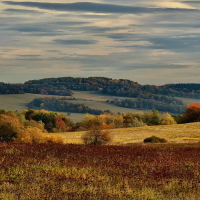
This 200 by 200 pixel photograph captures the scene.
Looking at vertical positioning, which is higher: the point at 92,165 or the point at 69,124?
the point at 92,165

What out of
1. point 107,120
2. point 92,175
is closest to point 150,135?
point 92,175

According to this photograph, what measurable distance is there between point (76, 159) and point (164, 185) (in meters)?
7.08

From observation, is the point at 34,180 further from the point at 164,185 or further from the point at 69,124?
the point at 69,124

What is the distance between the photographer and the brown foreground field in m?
13.4

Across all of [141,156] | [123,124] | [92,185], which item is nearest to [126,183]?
[92,185]

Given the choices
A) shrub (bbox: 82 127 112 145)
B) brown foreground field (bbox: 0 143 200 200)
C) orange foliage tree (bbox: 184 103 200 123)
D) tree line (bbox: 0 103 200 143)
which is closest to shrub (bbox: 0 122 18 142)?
shrub (bbox: 82 127 112 145)

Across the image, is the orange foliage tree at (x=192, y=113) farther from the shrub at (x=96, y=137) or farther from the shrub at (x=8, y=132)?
the shrub at (x=8, y=132)

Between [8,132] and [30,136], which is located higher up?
[8,132]

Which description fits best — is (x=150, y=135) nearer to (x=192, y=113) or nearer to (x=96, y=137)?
(x=96, y=137)

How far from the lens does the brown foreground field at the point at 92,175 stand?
1337cm

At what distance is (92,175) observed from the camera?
16969mm

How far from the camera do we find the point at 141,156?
2380 centimetres

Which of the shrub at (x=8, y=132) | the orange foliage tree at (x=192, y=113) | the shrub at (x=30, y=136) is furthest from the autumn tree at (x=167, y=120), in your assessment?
the shrub at (x=8, y=132)

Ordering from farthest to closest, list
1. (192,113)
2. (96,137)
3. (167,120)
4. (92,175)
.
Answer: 1. (167,120)
2. (192,113)
3. (96,137)
4. (92,175)
